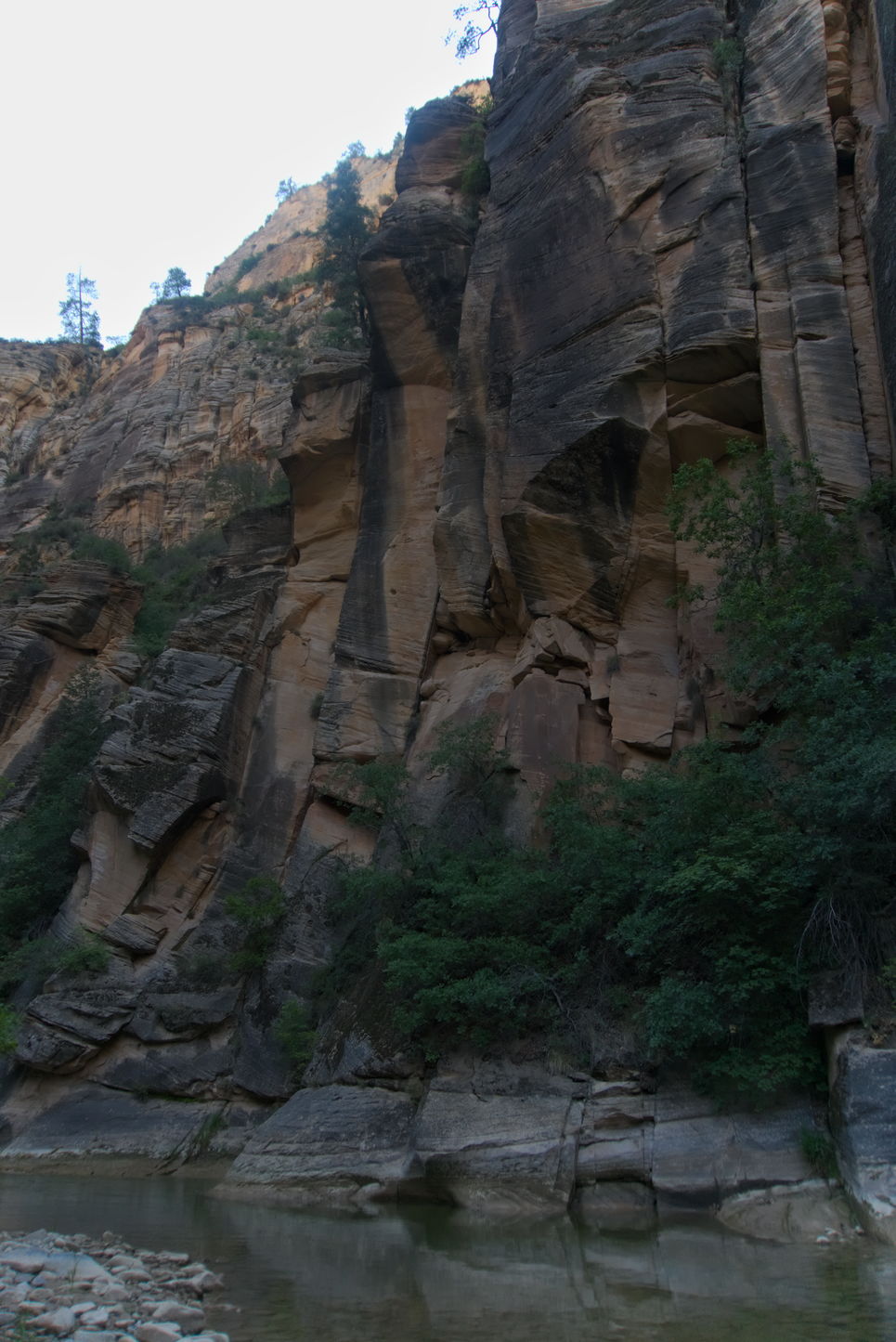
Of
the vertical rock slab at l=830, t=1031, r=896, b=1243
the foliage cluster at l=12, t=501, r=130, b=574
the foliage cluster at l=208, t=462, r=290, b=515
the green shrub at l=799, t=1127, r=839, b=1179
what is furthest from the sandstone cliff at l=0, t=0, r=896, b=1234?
the foliage cluster at l=12, t=501, r=130, b=574

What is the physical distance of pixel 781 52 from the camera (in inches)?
800

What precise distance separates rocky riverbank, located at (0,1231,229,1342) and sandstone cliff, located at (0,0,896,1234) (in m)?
4.50

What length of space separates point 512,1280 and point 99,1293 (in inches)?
136

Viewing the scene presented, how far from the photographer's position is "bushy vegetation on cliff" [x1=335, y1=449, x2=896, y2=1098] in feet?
38.2

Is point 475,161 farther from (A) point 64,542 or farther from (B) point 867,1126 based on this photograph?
(B) point 867,1126

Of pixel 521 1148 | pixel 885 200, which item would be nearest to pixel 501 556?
pixel 885 200

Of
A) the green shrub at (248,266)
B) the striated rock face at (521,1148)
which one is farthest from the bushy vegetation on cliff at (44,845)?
Answer: the green shrub at (248,266)

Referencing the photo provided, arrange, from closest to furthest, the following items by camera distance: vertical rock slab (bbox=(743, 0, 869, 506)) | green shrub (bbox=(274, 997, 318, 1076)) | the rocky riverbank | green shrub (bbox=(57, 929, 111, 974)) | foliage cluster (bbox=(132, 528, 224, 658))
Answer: the rocky riverbank
vertical rock slab (bbox=(743, 0, 869, 506))
green shrub (bbox=(274, 997, 318, 1076))
green shrub (bbox=(57, 929, 111, 974))
foliage cluster (bbox=(132, 528, 224, 658))

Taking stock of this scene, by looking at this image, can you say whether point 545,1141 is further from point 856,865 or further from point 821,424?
point 821,424

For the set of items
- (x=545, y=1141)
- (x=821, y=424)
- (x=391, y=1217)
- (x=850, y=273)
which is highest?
(x=850, y=273)

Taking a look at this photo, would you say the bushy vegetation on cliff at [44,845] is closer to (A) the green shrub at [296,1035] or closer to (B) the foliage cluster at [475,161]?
(A) the green shrub at [296,1035]

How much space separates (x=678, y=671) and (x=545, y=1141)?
9.02 m

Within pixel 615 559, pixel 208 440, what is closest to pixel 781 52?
pixel 615 559

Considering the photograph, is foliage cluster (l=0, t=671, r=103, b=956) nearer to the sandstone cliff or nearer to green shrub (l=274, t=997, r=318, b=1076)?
the sandstone cliff
